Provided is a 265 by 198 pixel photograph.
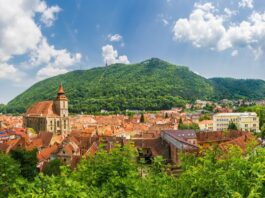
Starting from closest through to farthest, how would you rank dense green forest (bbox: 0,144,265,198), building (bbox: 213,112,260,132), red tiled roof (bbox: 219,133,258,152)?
1. dense green forest (bbox: 0,144,265,198)
2. red tiled roof (bbox: 219,133,258,152)
3. building (bbox: 213,112,260,132)

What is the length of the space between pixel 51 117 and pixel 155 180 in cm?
6905

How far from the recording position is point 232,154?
10.5 meters

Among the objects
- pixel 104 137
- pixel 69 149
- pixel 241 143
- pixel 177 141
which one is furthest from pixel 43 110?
pixel 241 143

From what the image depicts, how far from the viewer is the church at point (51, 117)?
7681 centimetres

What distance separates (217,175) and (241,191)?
26.6 inches

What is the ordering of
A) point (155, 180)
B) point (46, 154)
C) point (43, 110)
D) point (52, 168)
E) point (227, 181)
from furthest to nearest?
point (43, 110) → point (46, 154) → point (52, 168) → point (155, 180) → point (227, 181)

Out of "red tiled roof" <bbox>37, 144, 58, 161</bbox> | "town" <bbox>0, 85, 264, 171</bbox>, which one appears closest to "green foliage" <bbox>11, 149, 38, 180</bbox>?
"town" <bbox>0, 85, 264, 171</bbox>

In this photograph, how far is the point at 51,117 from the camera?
3024 inches

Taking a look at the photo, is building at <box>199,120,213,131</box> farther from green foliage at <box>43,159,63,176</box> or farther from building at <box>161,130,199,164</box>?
green foliage at <box>43,159,63,176</box>

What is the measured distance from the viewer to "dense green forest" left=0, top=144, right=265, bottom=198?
7.32 meters

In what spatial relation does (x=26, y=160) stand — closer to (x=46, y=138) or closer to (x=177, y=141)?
(x=177, y=141)

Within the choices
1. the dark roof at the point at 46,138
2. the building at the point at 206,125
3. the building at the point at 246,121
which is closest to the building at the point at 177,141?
the dark roof at the point at 46,138

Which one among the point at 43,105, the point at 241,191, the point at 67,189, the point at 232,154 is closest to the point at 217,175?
the point at 241,191

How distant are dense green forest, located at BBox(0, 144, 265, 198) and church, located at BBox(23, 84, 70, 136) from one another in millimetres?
65687
